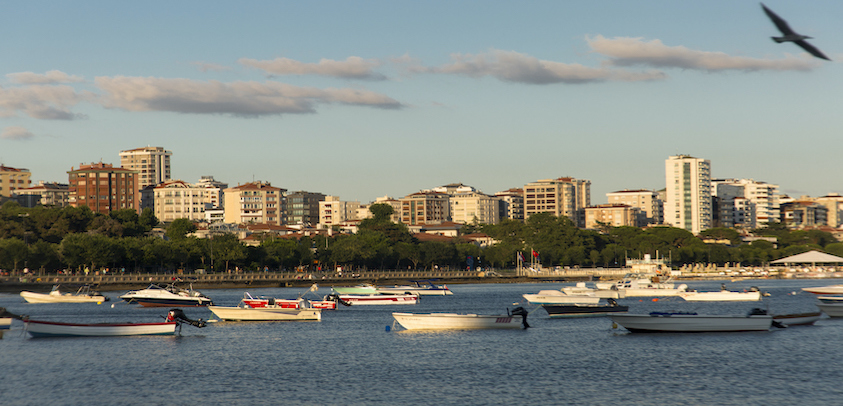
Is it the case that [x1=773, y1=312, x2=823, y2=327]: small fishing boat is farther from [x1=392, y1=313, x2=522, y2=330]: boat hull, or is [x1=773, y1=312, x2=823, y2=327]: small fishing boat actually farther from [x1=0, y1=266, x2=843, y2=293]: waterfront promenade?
[x1=0, y1=266, x2=843, y2=293]: waterfront promenade

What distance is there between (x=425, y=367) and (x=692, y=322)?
18101 millimetres

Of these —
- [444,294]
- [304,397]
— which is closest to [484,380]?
[304,397]

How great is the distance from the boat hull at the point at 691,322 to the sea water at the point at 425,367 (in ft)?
1.32

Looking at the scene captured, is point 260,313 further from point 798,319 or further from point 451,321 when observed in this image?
point 798,319

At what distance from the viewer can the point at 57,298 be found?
297 ft

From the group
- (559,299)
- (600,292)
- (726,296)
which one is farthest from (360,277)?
(726,296)

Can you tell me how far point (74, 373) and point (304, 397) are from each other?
12334 mm

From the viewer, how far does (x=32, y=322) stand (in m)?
49.9

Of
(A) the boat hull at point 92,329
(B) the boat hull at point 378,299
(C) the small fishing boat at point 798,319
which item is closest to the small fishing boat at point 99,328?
(A) the boat hull at point 92,329

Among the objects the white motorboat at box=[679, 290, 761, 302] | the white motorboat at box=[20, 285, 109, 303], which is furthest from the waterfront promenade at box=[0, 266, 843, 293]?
the white motorboat at box=[679, 290, 761, 302]

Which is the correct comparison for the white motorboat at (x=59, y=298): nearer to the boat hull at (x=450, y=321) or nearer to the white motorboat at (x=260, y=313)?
the white motorboat at (x=260, y=313)

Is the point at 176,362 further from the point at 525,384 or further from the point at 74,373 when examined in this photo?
the point at 525,384

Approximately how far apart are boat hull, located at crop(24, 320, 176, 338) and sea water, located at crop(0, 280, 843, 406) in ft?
1.57

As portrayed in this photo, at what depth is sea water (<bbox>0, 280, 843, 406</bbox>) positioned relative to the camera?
3180cm
